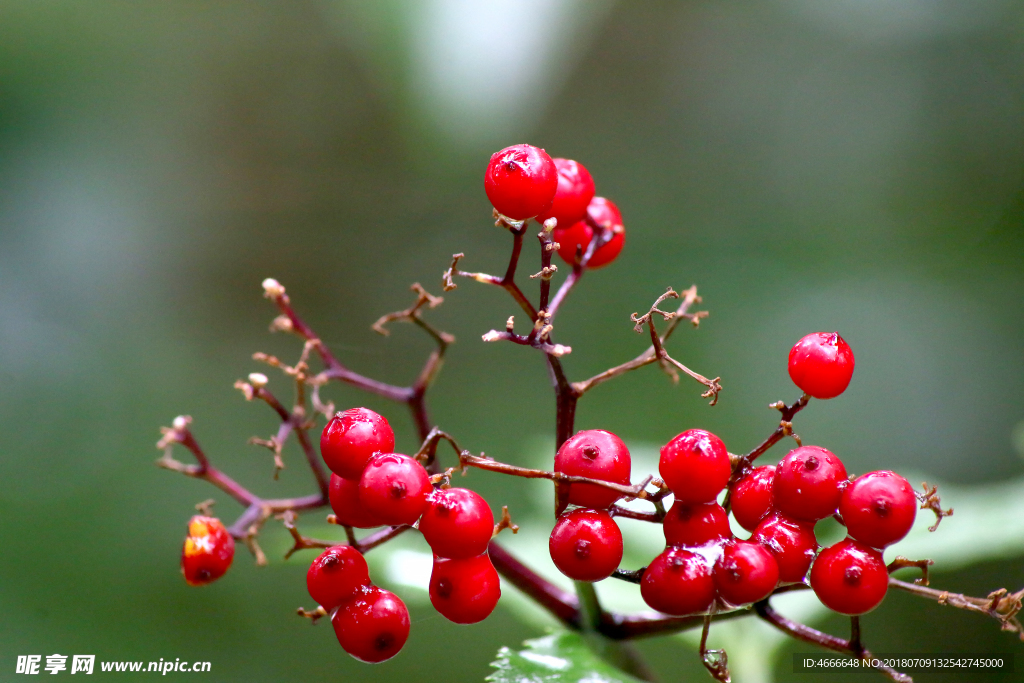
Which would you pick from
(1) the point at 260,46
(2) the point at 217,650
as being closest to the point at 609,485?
(2) the point at 217,650

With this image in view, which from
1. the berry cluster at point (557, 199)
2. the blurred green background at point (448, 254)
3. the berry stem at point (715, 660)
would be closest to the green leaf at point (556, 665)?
the berry stem at point (715, 660)

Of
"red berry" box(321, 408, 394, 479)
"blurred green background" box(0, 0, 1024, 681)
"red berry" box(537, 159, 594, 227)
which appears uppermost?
"blurred green background" box(0, 0, 1024, 681)

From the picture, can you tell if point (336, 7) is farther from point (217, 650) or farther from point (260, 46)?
point (217, 650)

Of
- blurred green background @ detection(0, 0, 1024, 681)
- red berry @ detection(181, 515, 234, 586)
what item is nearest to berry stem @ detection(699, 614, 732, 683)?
red berry @ detection(181, 515, 234, 586)

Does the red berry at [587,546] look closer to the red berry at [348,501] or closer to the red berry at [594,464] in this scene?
the red berry at [594,464]

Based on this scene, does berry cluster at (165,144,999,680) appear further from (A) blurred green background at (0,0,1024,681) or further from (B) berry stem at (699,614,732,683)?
(A) blurred green background at (0,0,1024,681)

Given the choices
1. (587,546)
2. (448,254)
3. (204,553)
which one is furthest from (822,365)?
(448,254)

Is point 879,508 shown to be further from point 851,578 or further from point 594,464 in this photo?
point 594,464

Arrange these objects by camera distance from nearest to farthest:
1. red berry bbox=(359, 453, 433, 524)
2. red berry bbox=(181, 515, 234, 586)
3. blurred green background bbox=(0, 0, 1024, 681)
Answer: red berry bbox=(359, 453, 433, 524)
red berry bbox=(181, 515, 234, 586)
blurred green background bbox=(0, 0, 1024, 681)
